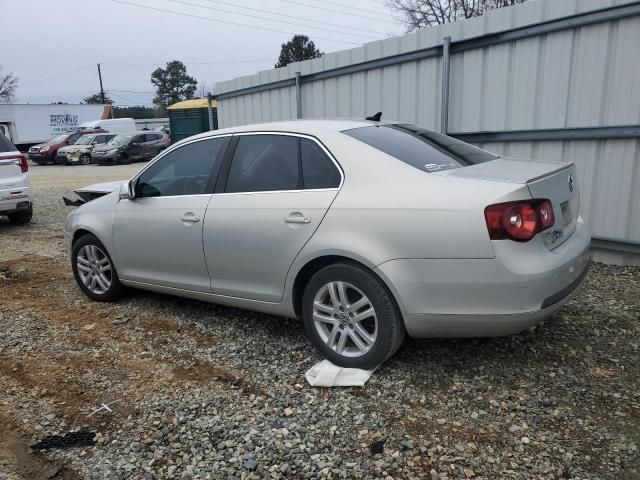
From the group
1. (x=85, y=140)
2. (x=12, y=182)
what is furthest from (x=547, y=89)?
(x=85, y=140)

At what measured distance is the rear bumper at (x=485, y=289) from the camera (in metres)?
2.84

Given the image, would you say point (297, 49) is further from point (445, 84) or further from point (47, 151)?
point (445, 84)

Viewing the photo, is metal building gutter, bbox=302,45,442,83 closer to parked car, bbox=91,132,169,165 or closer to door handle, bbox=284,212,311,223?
door handle, bbox=284,212,311,223

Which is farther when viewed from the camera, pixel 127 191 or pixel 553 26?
pixel 553 26

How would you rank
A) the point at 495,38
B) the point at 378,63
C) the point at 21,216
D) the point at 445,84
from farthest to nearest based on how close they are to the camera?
the point at 21,216, the point at 378,63, the point at 445,84, the point at 495,38

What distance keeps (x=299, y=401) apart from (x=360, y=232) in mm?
1069

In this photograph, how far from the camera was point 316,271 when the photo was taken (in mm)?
3508

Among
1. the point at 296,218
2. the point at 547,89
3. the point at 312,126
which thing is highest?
the point at 547,89

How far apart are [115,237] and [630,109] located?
4938mm

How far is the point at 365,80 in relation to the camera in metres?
7.50

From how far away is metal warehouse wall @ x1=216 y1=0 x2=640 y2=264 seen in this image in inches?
204

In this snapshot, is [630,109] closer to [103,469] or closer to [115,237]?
[115,237]

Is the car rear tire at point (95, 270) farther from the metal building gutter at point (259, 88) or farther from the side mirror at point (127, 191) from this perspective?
the metal building gutter at point (259, 88)

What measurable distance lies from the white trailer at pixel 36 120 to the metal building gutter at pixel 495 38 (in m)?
30.0
